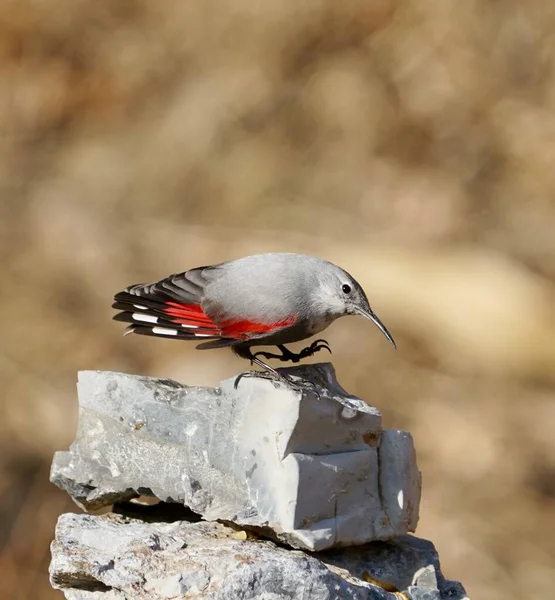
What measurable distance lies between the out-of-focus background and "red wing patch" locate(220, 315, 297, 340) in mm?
2965

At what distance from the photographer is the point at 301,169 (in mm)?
6746

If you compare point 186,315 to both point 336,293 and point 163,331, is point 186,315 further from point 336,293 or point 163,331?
point 336,293

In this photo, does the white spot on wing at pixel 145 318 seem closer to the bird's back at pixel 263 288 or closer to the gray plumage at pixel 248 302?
the gray plumage at pixel 248 302

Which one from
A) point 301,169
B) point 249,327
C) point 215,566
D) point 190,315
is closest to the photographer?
point 215,566

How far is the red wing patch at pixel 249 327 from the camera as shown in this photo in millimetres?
2967

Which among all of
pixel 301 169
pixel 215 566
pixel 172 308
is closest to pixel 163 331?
pixel 172 308

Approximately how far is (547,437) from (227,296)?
330cm

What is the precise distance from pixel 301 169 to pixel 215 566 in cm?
462

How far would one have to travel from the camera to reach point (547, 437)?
5.77m

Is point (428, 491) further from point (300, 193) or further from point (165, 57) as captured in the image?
point (165, 57)

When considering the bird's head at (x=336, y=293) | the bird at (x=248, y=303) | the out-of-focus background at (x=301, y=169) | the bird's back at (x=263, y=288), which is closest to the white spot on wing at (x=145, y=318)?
the bird at (x=248, y=303)

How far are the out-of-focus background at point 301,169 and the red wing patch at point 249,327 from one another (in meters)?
2.96

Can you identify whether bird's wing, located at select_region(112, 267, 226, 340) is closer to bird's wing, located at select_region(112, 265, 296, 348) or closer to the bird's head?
bird's wing, located at select_region(112, 265, 296, 348)

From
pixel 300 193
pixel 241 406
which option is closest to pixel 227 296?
pixel 241 406
